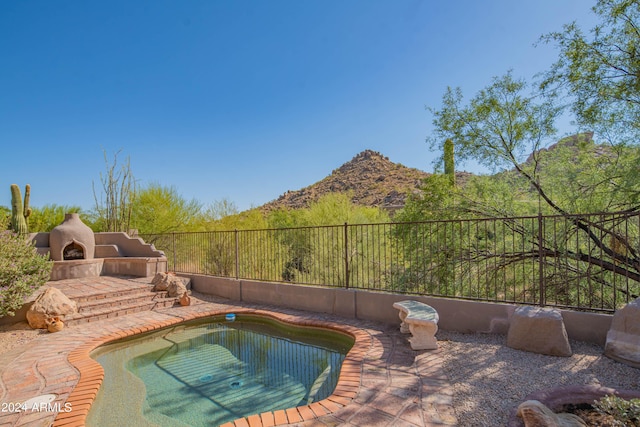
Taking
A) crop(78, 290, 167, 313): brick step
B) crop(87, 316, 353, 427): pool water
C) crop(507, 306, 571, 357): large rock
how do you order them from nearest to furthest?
crop(87, 316, 353, 427): pool water < crop(507, 306, 571, 357): large rock < crop(78, 290, 167, 313): brick step

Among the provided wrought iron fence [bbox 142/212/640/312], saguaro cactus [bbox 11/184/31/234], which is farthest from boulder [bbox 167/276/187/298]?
saguaro cactus [bbox 11/184/31/234]

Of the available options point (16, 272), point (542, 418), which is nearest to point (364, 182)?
point (16, 272)

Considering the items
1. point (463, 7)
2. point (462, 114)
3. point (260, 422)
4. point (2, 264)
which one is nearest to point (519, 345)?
point (260, 422)

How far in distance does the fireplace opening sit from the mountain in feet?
52.8

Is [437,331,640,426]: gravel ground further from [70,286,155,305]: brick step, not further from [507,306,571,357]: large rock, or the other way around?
[70,286,155,305]: brick step

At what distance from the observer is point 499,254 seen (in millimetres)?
6562

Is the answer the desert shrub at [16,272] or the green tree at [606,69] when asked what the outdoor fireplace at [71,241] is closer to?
the desert shrub at [16,272]

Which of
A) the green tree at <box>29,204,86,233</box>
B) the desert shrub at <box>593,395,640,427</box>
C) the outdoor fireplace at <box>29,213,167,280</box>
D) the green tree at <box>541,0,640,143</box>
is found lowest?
the desert shrub at <box>593,395,640,427</box>

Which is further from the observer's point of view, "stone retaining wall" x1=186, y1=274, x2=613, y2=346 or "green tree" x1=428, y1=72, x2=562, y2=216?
"green tree" x1=428, y1=72, x2=562, y2=216

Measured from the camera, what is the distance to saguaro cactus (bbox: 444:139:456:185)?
7.60 meters

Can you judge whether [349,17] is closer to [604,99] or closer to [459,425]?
[604,99]

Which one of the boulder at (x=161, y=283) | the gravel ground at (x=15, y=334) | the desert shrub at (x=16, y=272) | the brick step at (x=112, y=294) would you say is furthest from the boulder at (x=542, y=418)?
the brick step at (x=112, y=294)

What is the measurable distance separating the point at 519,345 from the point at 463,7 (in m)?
7.62

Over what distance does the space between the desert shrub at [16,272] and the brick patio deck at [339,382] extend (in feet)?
2.26
